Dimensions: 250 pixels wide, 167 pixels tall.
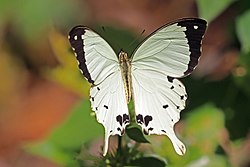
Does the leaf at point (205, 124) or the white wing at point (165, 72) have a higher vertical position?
the white wing at point (165, 72)

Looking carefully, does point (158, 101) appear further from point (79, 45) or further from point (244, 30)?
point (244, 30)

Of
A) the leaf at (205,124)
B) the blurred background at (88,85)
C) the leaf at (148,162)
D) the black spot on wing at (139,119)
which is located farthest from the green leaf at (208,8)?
the black spot on wing at (139,119)

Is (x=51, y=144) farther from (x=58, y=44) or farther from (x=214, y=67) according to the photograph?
(x=214, y=67)

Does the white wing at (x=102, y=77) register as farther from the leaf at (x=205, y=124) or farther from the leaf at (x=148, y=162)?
the leaf at (x=205, y=124)

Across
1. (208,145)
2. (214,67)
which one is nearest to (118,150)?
(208,145)

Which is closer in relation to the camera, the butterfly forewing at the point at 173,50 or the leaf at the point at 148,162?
the butterfly forewing at the point at 173,50

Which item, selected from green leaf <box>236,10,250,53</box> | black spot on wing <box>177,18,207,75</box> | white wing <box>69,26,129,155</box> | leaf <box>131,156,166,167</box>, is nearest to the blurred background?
green leaf <box>236,10,250,53</box>
